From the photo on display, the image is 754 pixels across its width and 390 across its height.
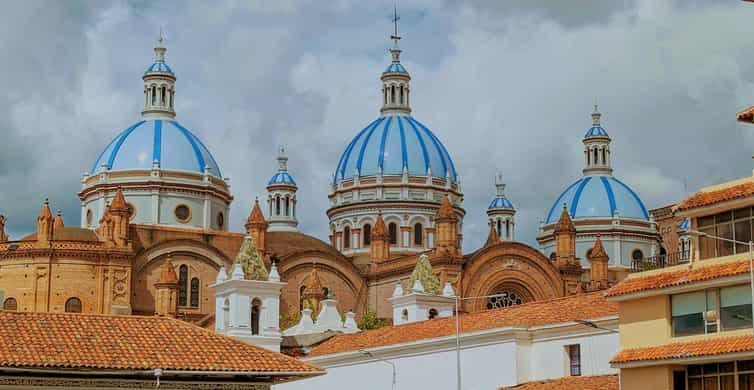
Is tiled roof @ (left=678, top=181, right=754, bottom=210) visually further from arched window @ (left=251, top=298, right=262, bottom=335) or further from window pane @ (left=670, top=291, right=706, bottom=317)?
arched window @ (left=251, top=298, right=262, bottom=335)

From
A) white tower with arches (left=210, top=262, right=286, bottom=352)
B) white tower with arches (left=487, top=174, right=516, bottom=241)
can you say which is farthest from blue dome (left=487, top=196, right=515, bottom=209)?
white tower with arches (left=210, top=262, right=286, bottom=352)

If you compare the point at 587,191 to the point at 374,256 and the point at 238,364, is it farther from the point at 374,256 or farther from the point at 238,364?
the point at 238,364

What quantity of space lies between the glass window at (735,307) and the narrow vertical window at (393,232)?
62.3 meters

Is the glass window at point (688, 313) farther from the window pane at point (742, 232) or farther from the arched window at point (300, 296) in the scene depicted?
the arched window at point (300, 296)

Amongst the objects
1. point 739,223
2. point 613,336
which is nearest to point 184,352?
point 739,223

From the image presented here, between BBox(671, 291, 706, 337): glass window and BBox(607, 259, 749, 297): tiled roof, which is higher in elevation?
BBox(607, 259, 749, 297): tiled roof

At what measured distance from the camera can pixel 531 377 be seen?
46.8m

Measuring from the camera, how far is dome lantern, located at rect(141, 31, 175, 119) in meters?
88.4

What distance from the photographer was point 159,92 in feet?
293

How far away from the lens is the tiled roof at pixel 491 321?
45.8 m

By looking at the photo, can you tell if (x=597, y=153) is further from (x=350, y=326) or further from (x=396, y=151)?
(x=350, y=326)

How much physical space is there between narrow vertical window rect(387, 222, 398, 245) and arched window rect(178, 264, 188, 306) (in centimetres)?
1956

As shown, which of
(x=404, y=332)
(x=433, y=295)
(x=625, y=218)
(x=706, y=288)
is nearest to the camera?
(x=706, y=288)

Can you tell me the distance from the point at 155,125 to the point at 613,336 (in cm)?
4973
